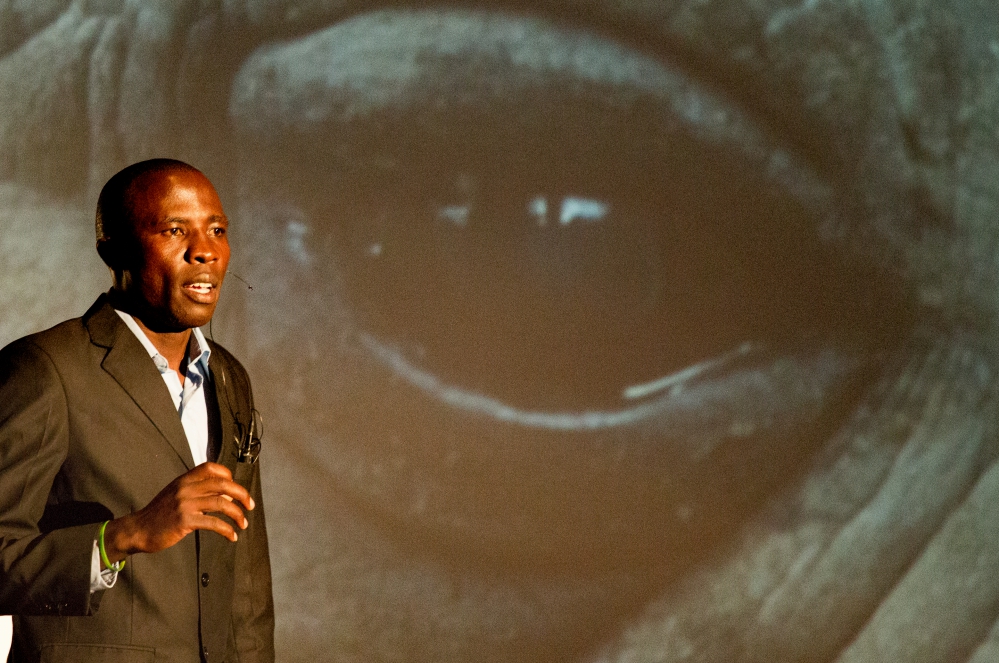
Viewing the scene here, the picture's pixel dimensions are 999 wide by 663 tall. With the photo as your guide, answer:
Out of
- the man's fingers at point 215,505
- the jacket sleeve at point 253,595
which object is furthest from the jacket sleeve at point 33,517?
the jacket sleeve at point 253,595

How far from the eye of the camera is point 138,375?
1002 millimetres

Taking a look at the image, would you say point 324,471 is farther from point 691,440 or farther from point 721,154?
point 721,154

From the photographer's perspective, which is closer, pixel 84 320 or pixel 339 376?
pixel 84 320

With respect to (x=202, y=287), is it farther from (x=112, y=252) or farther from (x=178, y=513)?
(x=178, y=513)

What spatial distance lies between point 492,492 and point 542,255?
39 centimetres

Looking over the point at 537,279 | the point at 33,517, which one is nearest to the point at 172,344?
the point at 33,517

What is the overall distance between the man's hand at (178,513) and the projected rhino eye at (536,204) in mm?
800

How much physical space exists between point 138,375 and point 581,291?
0.85 m

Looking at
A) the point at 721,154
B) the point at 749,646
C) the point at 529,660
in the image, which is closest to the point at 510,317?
the point at 721,154

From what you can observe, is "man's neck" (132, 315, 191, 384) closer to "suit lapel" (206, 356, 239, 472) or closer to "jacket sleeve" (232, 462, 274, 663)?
"suit lapel" (206, 356, 239, 472)

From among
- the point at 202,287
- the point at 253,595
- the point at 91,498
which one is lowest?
the point at 253,595

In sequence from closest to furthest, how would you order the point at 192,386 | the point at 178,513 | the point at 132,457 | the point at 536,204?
1. the point at 178,513
2. the point at 132,457
3. the point at 192,386
4. the point at 536,204

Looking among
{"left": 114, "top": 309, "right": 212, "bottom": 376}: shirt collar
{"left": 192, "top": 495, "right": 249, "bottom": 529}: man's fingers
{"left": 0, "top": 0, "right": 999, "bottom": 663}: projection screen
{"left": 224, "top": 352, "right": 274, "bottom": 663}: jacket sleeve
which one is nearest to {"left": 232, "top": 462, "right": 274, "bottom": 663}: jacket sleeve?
{"left": 224, "top": 352, "right": 274, "bottom": 663}: jacket sleeve

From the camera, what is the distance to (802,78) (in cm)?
170
